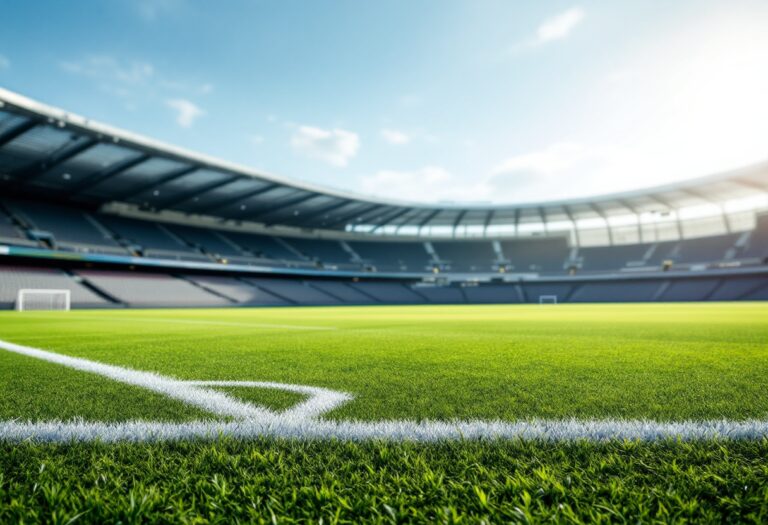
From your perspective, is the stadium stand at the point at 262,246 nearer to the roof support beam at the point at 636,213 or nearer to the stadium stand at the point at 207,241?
the stadium stand at the point at 207,241

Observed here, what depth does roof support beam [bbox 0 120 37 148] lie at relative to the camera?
61.0 feet

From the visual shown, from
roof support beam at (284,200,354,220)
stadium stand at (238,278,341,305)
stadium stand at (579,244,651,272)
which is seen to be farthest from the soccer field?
stadium stand at (579,244,651,272)

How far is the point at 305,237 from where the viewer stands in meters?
47.3

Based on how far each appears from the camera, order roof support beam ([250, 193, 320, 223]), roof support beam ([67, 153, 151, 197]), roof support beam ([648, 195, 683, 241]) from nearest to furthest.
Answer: roof support beam ([67, 153, 151, 197]) < roof support beam ([250, 193, 320, 223]) < roof support beam ([648, 195, 683, 241])

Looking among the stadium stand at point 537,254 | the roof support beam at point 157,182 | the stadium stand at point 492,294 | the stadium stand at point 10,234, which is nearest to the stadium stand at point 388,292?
the stadium stand at point 492,294

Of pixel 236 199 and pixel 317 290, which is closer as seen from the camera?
pixel 236 199

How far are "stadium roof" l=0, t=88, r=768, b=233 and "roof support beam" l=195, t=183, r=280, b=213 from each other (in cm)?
8

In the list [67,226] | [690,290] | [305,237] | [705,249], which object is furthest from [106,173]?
[705,249]

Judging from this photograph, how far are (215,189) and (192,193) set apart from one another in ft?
6.46

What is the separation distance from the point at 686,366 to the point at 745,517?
2620mm

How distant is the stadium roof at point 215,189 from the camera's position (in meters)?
20.3

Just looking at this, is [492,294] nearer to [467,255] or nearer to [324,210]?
[467,255]

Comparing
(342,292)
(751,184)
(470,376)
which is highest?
(751,184)

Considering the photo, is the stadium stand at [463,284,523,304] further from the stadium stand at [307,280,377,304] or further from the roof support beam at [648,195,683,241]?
the roof support beam at [648,195,683,241]
